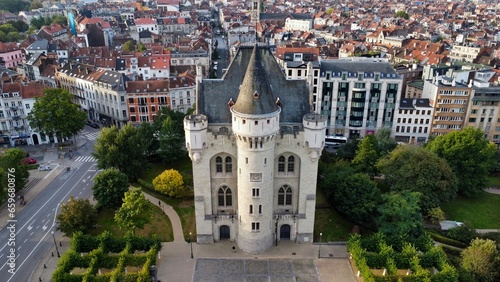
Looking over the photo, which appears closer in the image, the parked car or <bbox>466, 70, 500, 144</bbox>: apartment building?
the parked car

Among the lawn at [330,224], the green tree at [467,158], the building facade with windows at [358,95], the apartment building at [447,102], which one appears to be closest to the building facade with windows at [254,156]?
the lawn at [330,224]

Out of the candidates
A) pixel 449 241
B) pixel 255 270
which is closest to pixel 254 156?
pixel 255 270

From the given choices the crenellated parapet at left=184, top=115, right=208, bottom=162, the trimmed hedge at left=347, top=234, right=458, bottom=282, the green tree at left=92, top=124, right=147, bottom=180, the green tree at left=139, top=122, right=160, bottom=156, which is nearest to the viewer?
the trimmed hedge at left=347, top=234, right=458, bottom=282

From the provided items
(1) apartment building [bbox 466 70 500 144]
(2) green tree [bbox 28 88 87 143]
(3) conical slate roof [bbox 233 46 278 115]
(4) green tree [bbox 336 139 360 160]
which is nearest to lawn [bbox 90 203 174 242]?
(3) conical slate roof [bbox 233 46 278 115]

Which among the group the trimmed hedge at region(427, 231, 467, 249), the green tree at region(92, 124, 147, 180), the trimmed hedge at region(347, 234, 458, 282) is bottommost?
the trimmed hedge at region(427, 231, 467, 249)

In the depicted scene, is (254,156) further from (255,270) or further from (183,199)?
(183,199)

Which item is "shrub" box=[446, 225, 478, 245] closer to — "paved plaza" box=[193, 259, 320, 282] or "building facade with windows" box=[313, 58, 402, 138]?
"paved plaza" box=[193, 259, 320, 282]
